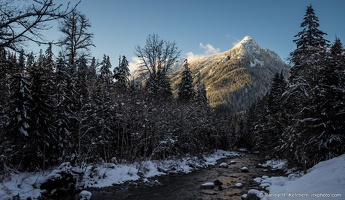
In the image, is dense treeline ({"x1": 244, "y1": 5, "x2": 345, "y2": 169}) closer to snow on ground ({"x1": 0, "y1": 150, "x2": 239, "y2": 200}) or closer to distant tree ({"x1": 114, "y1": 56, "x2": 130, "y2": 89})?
snow on ground ({"x1": 0, "y1": 150, "x2": 239, "y2": 200})

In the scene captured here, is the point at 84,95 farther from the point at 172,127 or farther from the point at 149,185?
the point at 172,127

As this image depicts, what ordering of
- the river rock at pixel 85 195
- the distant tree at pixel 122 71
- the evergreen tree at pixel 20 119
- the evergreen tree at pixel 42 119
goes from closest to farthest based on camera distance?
the river rock at pixel 85 195
the evergreen tree at pixel 20 119
the evergreen tree at pixel 42 119
the distant tree at pixel 122 71

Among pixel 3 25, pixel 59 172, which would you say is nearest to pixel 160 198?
pixel 59 172

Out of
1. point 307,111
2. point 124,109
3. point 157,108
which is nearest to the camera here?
point 307,111

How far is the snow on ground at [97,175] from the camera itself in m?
11.8

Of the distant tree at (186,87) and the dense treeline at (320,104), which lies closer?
the dense treeline at (320,104)

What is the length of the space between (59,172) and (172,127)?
17.0m

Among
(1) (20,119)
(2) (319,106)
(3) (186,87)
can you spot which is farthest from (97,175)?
(3) (186,87)

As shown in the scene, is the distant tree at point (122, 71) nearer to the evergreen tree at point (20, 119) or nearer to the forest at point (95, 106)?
the forest at point (95, 106)

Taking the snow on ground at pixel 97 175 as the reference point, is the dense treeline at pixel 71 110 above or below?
above

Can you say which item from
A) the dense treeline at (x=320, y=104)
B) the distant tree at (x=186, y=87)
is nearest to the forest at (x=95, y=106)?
the dense treeline at (x=320, y=104)

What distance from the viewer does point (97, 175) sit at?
695 inches

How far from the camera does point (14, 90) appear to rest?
15.2m

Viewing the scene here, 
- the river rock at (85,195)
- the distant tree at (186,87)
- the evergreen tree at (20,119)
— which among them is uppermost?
the distant tree at (186,87)
